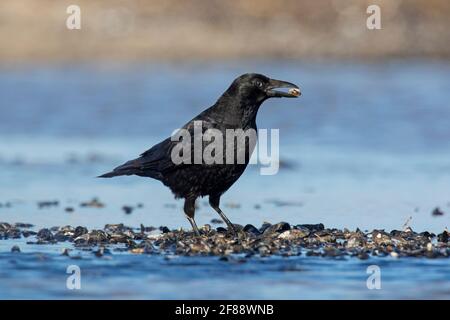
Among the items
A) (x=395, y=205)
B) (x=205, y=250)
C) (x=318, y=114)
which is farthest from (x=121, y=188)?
(x=318, y=114)

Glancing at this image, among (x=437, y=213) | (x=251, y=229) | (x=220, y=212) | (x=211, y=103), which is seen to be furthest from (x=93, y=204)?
(x=211, y=103)

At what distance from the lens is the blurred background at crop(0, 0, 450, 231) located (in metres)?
14.0

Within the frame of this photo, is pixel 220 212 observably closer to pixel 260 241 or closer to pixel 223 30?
pixel 260 241

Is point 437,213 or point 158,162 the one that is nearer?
point 158,162

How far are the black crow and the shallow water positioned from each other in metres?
0.96

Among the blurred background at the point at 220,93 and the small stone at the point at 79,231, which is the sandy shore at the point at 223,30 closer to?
the blurred background at the point at 220,93

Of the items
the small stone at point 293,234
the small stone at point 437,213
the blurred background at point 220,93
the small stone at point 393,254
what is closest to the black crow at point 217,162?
the small stone at point 293,234

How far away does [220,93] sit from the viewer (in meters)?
25.6

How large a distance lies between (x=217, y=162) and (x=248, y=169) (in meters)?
5.73

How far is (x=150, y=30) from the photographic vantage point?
3331 cm

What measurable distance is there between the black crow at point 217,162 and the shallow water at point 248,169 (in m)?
0.96

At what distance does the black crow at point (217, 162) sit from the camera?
1090 cm
